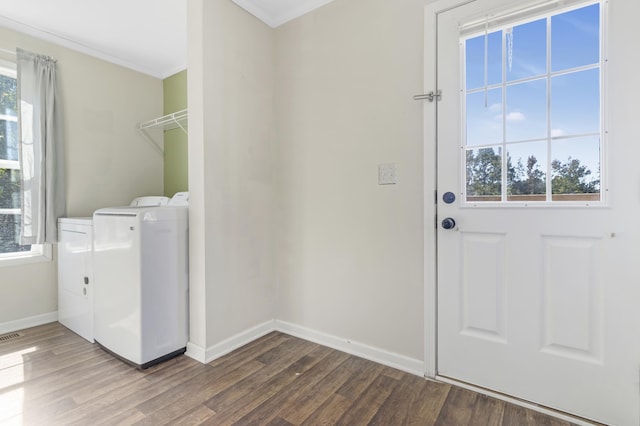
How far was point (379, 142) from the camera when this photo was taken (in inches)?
73.5

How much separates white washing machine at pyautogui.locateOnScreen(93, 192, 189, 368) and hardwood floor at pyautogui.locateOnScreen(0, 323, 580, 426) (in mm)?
129

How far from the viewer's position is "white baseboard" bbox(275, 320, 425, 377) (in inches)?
69.0

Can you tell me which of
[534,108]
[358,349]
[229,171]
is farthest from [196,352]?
[534,108]

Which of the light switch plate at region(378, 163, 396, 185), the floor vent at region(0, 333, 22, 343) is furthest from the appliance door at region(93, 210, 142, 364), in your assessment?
the light switch plate at region(378, 163, 396, 185)

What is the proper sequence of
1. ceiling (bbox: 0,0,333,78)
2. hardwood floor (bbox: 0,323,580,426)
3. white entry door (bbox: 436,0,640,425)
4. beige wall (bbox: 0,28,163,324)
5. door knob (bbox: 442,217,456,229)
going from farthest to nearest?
beige wall (bbox: 0,28,163,324) < ceiling (bbox: 0,0,333,78) < door knob (bbox: 442,217,456,229) < hardwood floor (bbox: 0,323,580,426) < white entry door (bbox: 436,0,640,425)

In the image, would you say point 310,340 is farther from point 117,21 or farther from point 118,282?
point 117,21

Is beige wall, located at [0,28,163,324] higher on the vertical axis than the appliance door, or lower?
higher

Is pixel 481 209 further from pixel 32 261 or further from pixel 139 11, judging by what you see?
pixel 32 261

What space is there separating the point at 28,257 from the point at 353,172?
2.74 meters

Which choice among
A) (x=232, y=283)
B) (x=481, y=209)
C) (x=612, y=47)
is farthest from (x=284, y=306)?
(x=612, y=47)

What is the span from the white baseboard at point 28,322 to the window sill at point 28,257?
45 centimetres

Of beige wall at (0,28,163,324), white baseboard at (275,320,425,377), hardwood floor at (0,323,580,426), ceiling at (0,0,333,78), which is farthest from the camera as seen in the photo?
beige wall at (0,28,163,324)

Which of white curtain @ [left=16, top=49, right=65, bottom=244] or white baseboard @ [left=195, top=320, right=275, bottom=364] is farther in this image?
white curtain @ [left=16, top=49, right=65, bottom=244]

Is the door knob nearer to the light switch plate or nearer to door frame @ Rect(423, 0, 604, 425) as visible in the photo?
door frame @ Rect(423, 0, 604, 425)
